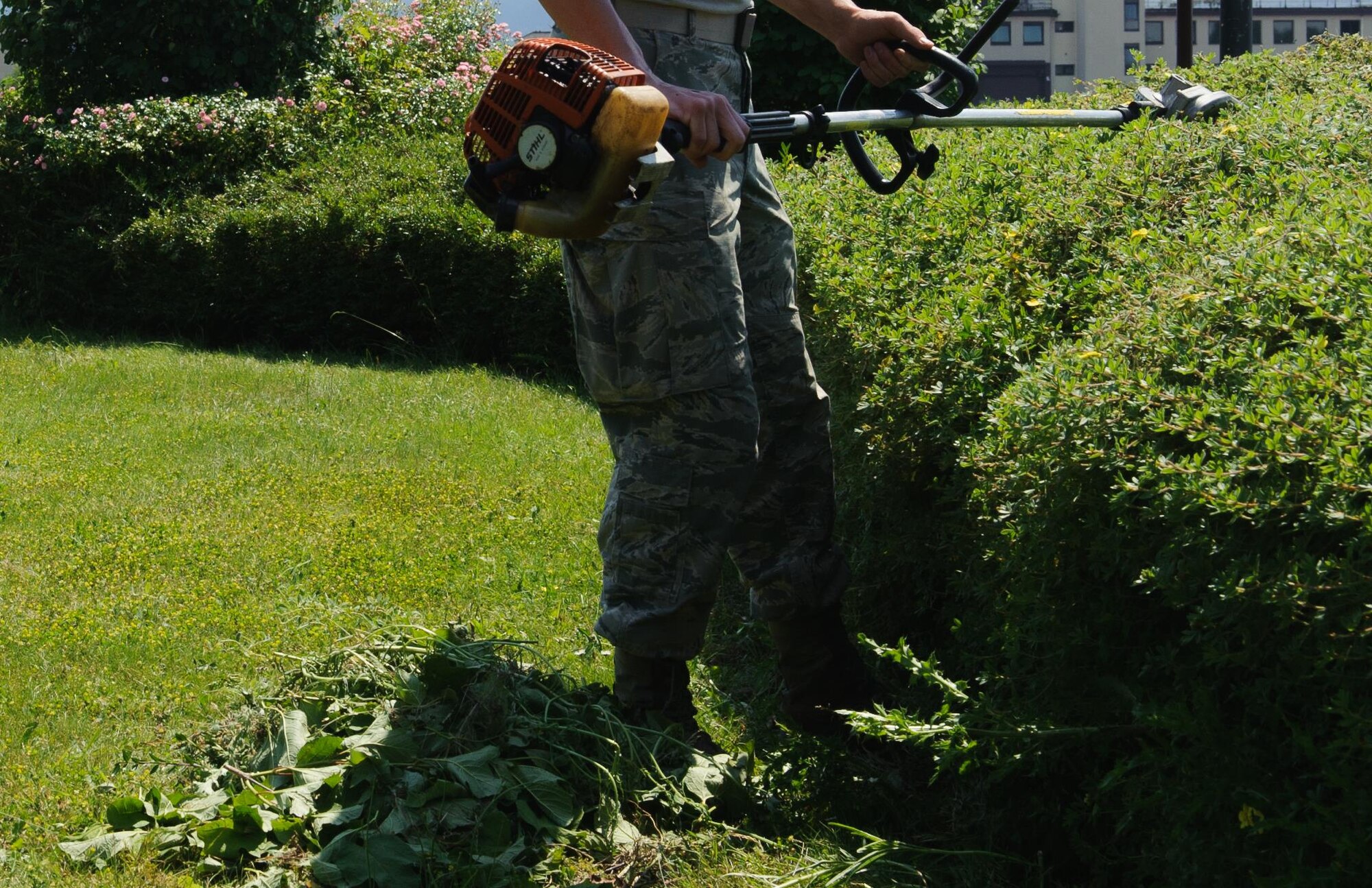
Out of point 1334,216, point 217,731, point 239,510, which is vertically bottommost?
point 239,510

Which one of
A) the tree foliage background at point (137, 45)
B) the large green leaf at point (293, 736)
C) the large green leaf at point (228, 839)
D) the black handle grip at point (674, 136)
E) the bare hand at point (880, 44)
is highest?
the bare hand at point (880, 44)

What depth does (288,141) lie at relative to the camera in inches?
417

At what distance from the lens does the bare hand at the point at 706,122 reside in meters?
2.61

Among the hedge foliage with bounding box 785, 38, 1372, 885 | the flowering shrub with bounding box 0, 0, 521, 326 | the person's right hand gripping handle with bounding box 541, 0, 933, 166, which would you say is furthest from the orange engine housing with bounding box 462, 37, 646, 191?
the flowering shrub with bounding box 0, 0, 521, 326

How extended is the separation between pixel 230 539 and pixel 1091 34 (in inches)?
3297

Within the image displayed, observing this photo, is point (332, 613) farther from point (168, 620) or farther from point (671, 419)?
point (671, 419)

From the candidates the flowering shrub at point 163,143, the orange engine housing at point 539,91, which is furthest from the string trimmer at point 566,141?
the flowering shrub at point 163,143

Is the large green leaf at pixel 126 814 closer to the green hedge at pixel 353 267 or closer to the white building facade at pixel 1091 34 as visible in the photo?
the green hedge at pixel 353 267

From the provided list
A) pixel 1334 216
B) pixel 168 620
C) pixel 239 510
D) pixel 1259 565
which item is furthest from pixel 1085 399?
pixel 239 510

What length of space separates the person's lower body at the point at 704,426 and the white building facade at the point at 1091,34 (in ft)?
262

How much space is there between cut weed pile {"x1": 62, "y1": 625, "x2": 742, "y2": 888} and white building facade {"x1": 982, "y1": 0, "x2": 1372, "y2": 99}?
8040cm

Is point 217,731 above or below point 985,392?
below

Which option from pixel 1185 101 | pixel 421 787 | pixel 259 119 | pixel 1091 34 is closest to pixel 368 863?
pixel 421 787

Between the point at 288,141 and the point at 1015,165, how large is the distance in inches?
300
